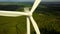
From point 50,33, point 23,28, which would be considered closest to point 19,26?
point 23,28

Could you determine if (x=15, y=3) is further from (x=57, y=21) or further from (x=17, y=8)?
(x=57, y=21)

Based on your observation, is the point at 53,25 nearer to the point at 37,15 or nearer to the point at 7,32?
the point at 37,15

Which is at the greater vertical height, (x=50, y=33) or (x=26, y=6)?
(x=26, y=6)

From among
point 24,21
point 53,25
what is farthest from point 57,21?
point 24,21

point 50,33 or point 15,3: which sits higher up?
point 15,3
